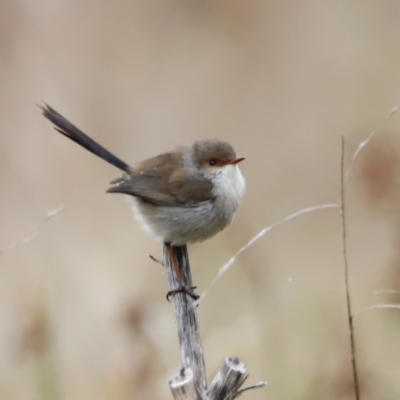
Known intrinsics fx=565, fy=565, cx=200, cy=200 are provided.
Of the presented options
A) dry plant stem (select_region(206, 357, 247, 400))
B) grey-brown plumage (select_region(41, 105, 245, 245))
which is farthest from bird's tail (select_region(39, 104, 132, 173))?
dry plant stem (select_region(206, 357, 247, 400))

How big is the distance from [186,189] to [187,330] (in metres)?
0.94

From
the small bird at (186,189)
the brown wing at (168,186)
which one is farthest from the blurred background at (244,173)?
the brown wing at (168,186)

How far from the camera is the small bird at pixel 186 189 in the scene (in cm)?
270

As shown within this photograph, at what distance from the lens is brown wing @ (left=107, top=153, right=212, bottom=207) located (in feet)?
8.95

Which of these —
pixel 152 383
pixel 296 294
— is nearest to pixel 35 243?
pixel 152 383

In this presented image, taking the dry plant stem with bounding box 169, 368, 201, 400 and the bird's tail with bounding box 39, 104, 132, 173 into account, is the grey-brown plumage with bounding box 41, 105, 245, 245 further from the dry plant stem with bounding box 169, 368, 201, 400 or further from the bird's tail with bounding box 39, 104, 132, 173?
the dry plant stem with bounding box 169, 368, 201, 400

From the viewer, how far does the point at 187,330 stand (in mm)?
1962

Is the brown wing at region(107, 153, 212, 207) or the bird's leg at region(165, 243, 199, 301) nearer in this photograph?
the bird's leg at region(165, 243, 199, 301)

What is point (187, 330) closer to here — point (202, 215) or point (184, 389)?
point (184, 389)

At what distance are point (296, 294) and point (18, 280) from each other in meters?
1.76

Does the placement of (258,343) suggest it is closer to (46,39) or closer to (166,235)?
(166,235)

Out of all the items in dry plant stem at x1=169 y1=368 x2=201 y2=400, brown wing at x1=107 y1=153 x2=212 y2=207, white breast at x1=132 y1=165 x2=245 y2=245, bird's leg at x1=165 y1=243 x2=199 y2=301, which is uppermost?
brown wing at x1=107 y1=153 x2=212 y2=207

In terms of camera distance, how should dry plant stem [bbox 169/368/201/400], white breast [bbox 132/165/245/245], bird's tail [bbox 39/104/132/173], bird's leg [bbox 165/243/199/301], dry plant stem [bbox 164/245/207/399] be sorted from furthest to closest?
bird's tail [bbox 39/104/132/173] < white breast [bbox 132/165/245/245] < bird's leg [bbox 165/243/199/301] < dry plant stem [bbox 164/245/207/399] < dry plant stem [bbox 169/368/201/400]

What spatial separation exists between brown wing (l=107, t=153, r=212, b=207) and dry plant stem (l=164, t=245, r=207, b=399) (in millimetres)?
272
